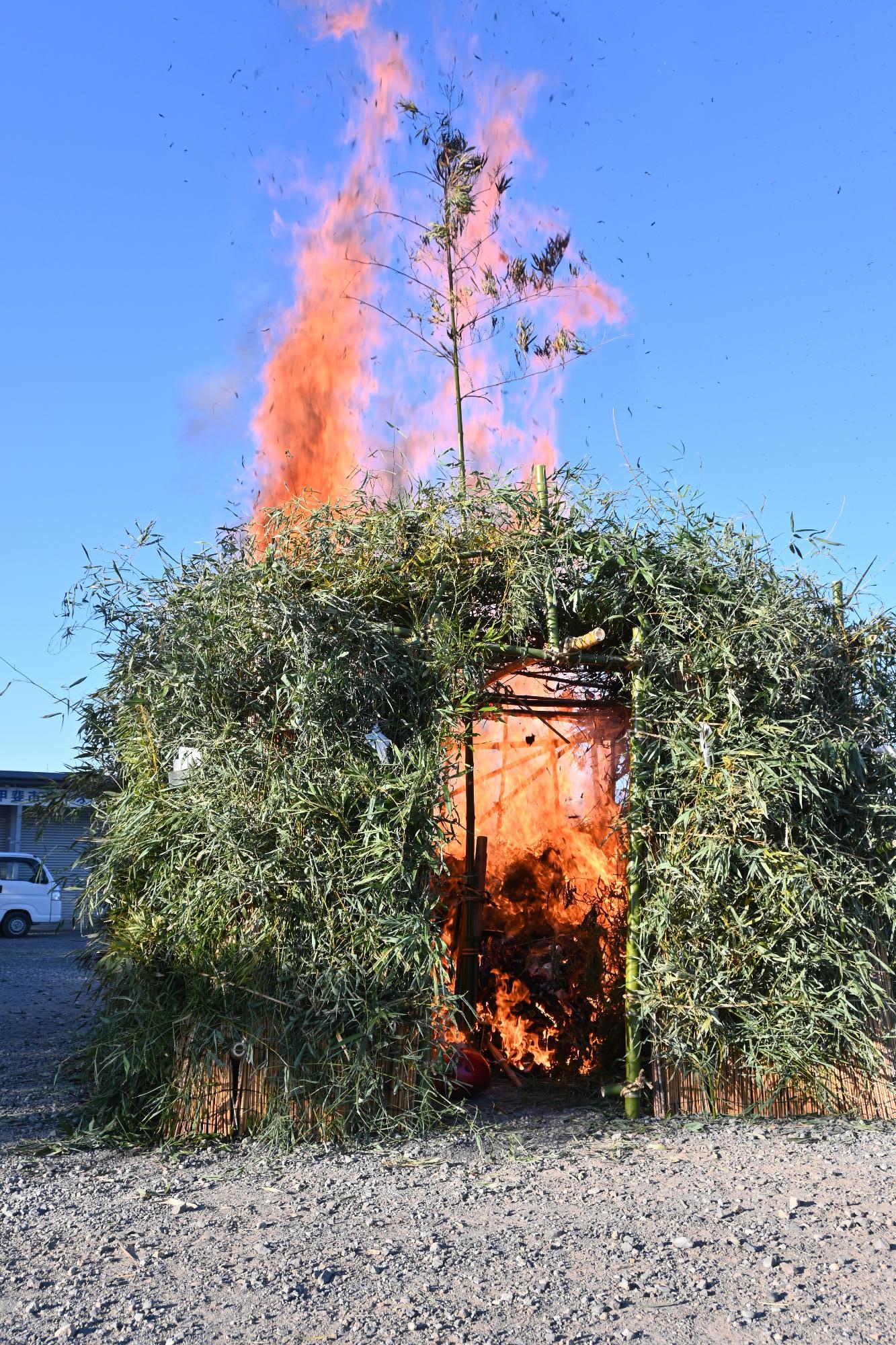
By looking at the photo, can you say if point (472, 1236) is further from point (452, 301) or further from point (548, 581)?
point (452, 301)

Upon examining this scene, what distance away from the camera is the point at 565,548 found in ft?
18.7

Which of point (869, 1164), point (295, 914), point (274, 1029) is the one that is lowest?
point (869, 1164)

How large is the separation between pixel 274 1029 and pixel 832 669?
134 inches

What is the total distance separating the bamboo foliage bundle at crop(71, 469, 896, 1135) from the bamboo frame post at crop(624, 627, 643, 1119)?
0.03 metres

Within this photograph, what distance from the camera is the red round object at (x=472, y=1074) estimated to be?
5.93 meters

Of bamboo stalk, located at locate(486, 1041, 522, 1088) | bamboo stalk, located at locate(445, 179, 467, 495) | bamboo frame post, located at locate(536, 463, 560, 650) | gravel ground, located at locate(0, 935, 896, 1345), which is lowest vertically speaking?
gravel ground, located at locate(0, 935, 896, 1345)

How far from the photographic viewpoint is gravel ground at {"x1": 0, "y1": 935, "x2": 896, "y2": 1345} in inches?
123

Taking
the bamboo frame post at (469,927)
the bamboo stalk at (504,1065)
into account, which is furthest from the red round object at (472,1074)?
the bamboo frame post at (469,927)

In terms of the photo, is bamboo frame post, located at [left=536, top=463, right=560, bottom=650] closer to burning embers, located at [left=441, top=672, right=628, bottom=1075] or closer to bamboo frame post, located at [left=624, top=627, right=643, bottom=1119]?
bamboo frame post, located at [left=624, top=627, right=643, bottom=1119]

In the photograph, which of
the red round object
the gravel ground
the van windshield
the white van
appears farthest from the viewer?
the van windshield

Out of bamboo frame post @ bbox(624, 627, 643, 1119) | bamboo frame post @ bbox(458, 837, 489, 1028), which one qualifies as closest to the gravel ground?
bamboo frame post @ bbox(624, 627, 643, 1119)

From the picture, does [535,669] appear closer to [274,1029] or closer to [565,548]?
[565,548]

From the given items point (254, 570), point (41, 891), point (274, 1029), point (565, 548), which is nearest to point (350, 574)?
point (254, 570)

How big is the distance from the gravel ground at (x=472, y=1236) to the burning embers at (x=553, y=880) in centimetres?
107
